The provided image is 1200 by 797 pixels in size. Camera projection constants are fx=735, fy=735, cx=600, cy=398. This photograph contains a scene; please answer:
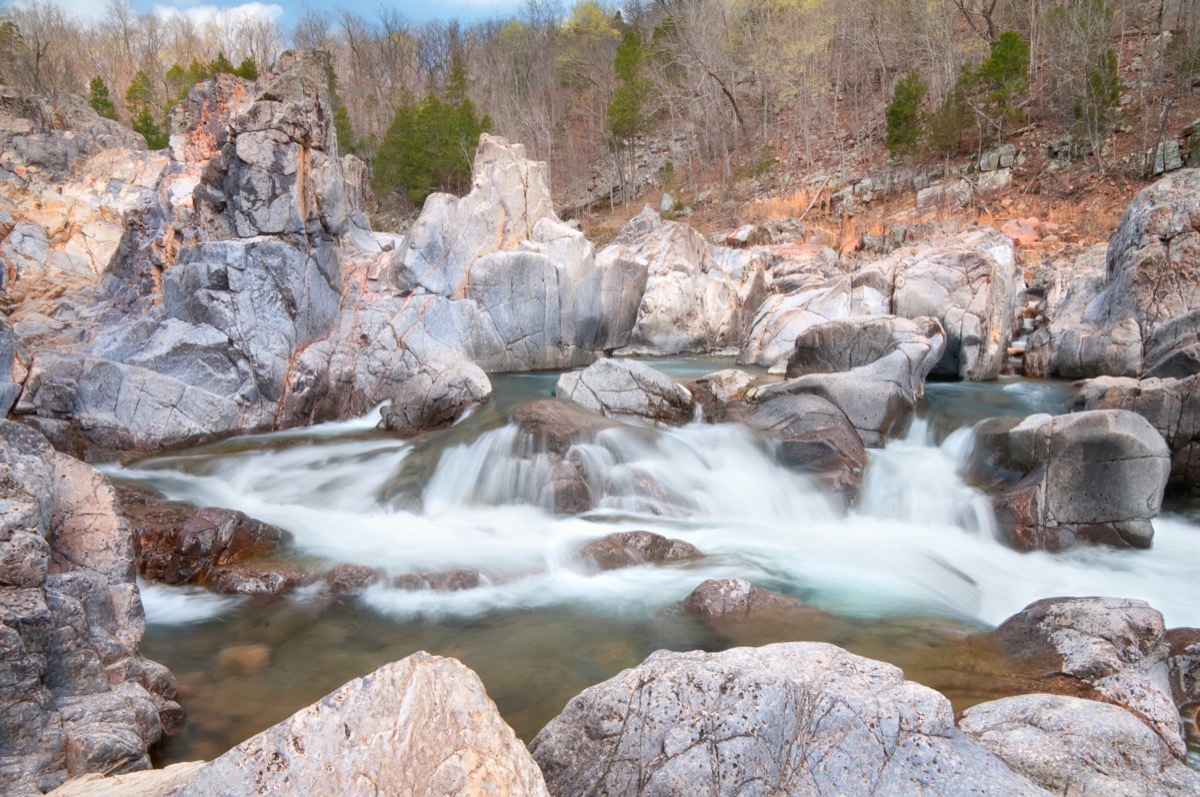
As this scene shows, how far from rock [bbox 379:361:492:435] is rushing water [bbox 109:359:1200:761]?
58 centimetres

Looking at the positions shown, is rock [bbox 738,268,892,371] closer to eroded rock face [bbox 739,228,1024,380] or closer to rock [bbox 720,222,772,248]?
eroded rock face [bbox 739,228,1024,380]

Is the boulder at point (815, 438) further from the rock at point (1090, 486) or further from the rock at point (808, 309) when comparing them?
the rock at point (808, 309)

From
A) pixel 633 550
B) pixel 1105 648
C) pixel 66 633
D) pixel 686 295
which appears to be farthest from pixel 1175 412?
pixel 686 295

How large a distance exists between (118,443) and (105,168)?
64.5 feet

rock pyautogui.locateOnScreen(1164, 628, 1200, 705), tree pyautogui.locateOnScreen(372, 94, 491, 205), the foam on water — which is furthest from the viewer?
tree pyautogui.locateOnScreen(372, 94, 491, 205)

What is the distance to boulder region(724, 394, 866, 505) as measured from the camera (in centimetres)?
1012

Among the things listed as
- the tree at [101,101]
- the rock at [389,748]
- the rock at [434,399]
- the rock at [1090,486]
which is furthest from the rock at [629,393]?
the tree at [101,101]

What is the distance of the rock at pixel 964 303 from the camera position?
14977mm

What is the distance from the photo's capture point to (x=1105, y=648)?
5.16 metres

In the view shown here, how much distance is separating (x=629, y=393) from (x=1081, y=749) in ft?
30.6

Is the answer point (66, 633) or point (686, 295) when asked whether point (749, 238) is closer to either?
point (686, 295)

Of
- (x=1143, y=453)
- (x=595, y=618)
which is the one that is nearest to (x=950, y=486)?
(x=1143, y=453)

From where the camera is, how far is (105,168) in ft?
85.8

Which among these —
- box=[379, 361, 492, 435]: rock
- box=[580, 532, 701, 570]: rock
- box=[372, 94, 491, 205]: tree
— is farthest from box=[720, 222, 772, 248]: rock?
box=[580, 532, 701, 570]: rock
